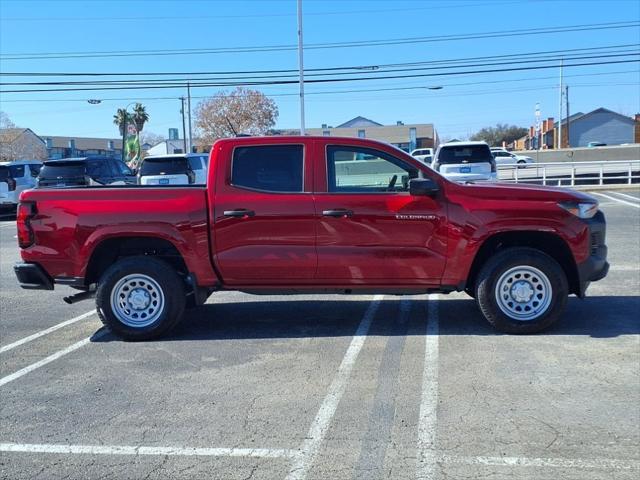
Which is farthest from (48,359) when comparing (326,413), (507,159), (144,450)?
(507,159)

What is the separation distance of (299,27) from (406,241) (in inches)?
964

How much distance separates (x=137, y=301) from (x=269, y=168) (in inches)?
74.9

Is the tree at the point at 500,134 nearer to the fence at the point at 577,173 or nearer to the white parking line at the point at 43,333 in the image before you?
the fence at the point at 577,173

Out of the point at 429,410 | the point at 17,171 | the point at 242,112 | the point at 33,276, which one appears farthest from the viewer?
the point at 242,112

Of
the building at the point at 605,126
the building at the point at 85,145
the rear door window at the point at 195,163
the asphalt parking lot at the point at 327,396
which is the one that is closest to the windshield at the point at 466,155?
the rear door window at the point at 195,163

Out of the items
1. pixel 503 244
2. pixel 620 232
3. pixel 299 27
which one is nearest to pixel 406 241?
pixel 503 244

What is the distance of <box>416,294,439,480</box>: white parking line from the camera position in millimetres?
3752

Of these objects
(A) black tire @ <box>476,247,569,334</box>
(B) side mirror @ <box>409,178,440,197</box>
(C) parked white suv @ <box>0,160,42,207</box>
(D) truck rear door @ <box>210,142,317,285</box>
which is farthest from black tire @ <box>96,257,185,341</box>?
(C) parked white suv @ <box>0,160,42,207</box>

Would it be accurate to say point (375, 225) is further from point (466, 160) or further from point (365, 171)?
point (466, 160)

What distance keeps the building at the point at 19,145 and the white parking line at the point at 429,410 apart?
195ft

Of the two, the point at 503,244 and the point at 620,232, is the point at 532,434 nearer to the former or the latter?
the point at 503,244

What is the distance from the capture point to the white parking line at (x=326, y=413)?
3.79 m

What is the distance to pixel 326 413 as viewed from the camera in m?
4.53

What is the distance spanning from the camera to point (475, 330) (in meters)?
6.53
